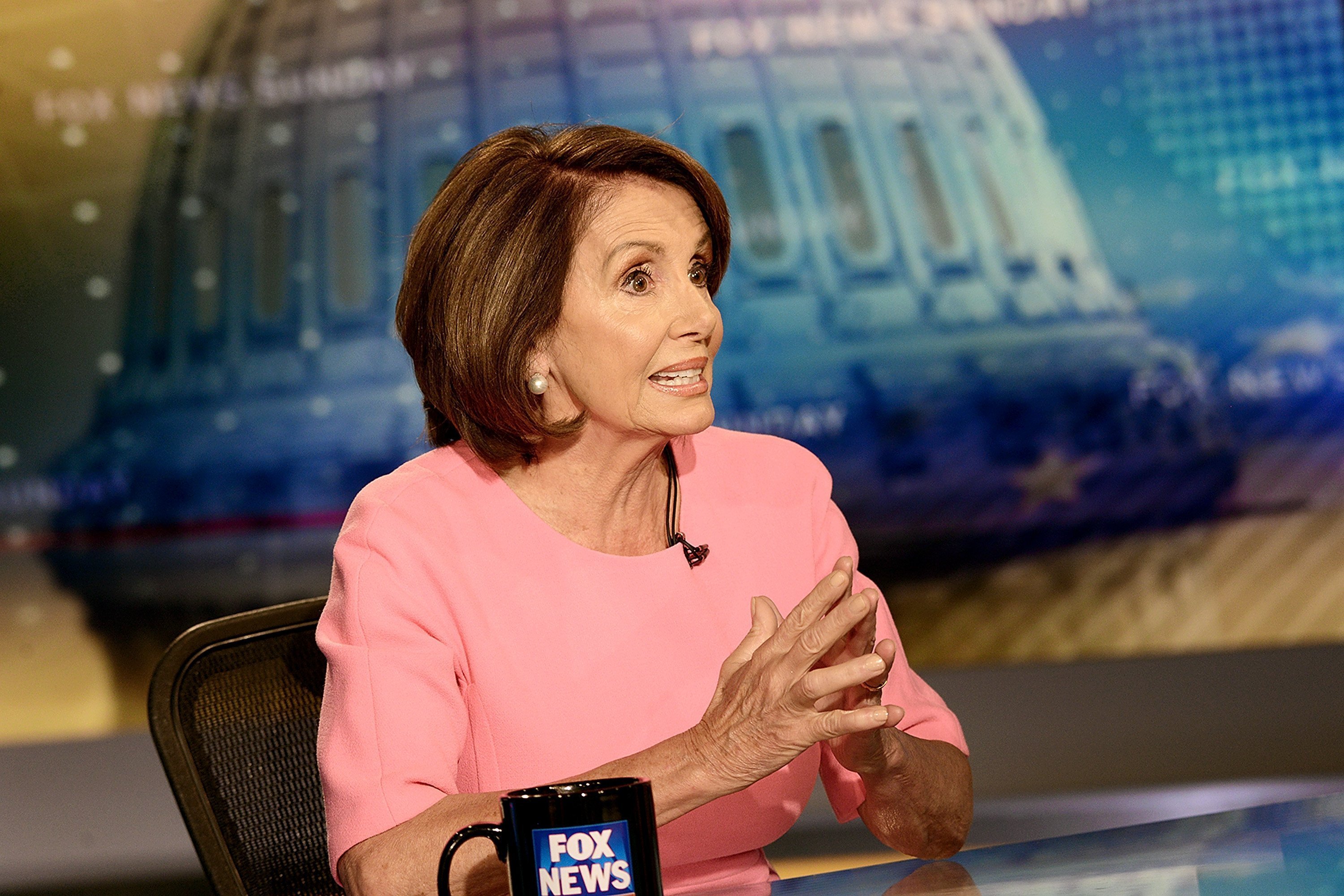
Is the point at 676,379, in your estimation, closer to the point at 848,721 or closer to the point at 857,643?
the point at 857,643

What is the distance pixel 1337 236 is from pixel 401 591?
304cm

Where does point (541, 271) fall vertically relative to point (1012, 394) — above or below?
above

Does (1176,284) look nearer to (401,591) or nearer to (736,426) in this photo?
(736,426)

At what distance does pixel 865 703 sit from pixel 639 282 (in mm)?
518

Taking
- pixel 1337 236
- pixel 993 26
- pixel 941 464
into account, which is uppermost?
pixel 993 26

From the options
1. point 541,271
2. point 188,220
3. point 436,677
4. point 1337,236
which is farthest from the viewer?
point 188,220

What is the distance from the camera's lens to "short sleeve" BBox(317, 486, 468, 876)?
3.76 ft

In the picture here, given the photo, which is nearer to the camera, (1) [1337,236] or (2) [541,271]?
(2) [541,271]

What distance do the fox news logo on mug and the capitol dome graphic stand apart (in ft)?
8.98

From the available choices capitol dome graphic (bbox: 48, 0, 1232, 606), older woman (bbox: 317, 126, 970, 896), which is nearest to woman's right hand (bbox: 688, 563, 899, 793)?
older woman (bbox: 317, 126, 970, 896)

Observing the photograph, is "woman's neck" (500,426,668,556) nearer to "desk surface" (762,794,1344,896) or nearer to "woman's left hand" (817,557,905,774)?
"woman's left hand" (817,557,905,774)

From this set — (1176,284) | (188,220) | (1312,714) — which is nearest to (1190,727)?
(1312,714)

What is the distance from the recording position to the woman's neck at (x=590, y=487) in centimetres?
144

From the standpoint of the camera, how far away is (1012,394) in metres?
3.51
